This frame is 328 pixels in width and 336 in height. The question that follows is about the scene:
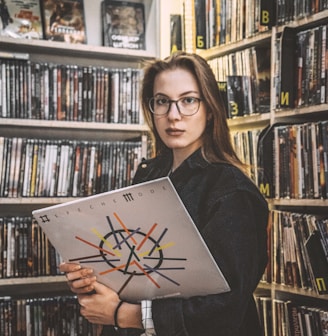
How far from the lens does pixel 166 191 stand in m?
1.03

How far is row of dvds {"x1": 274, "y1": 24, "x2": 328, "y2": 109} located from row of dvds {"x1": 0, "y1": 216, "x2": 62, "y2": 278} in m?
1.12

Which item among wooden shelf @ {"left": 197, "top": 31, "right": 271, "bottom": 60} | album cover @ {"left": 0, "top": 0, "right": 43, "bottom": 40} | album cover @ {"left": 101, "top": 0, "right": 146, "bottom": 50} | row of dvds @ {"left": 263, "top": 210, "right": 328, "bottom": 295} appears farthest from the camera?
album cover @ {"left": 101, "top": 0, "right": 146, "bottom": 50}

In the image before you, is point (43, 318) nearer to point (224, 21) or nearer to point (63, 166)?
point (63, 166)

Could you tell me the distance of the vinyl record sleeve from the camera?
106 cm

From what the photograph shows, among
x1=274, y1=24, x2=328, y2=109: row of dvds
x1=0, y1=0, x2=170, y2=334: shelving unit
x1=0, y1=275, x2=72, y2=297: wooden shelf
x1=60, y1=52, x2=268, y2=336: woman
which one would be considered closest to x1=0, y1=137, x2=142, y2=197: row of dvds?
x1=0, y1=0, x2=170, y2=334: shelving unit

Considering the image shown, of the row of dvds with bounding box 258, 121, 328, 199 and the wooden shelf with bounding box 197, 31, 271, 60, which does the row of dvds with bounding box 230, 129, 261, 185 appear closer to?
the row of dvds with bounding box 258, 121, 328, 199

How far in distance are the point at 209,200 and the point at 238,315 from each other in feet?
0.73

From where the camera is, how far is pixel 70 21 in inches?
107

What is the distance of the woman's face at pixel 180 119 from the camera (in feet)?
4.30

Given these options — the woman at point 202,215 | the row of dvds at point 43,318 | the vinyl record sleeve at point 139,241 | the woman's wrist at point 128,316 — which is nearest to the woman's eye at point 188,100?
the woman at point 202,215

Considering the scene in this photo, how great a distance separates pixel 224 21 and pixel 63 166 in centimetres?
92

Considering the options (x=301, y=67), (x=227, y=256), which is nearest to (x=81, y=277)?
(x=227, y=256)

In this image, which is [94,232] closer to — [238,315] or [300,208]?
[238,315]

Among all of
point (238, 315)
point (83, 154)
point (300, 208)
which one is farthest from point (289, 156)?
point (238, 315)
